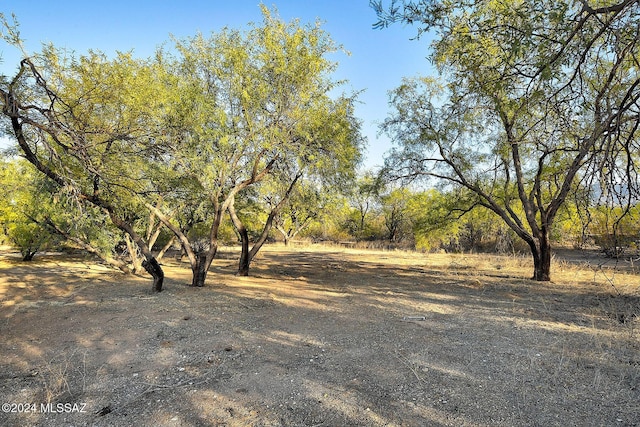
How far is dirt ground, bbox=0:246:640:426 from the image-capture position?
3.14m

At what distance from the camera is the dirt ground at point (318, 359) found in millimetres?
3145

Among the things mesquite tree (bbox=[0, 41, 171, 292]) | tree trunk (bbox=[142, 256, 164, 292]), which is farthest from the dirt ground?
mesquite tree (bbox=[0, 41, 171, 292])

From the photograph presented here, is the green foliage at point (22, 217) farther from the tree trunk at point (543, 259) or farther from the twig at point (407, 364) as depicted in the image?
the tree trunk at point (543, 259)

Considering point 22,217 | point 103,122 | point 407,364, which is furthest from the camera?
point 22,217

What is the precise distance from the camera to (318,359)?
14.6 ft

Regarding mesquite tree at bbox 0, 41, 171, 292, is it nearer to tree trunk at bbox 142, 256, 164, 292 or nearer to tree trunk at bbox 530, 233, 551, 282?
tree trunk at bbox 142, 256, 164, 292

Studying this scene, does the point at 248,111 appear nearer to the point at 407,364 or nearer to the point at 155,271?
the point at 155,271

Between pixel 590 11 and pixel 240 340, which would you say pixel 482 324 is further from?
A: pixel 590 11

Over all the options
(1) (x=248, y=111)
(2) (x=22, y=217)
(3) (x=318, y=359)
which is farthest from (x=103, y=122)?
(2) (x=22, y=217)

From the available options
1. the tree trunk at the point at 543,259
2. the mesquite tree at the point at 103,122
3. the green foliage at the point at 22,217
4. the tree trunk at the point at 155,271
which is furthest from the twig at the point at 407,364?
the green foliage at the point at 22,217

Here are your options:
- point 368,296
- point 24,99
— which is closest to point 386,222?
point 368,296

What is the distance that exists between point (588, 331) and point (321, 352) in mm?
4234

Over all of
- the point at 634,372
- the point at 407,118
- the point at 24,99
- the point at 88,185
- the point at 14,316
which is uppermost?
the point at 407,118

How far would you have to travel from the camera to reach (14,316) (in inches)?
264
